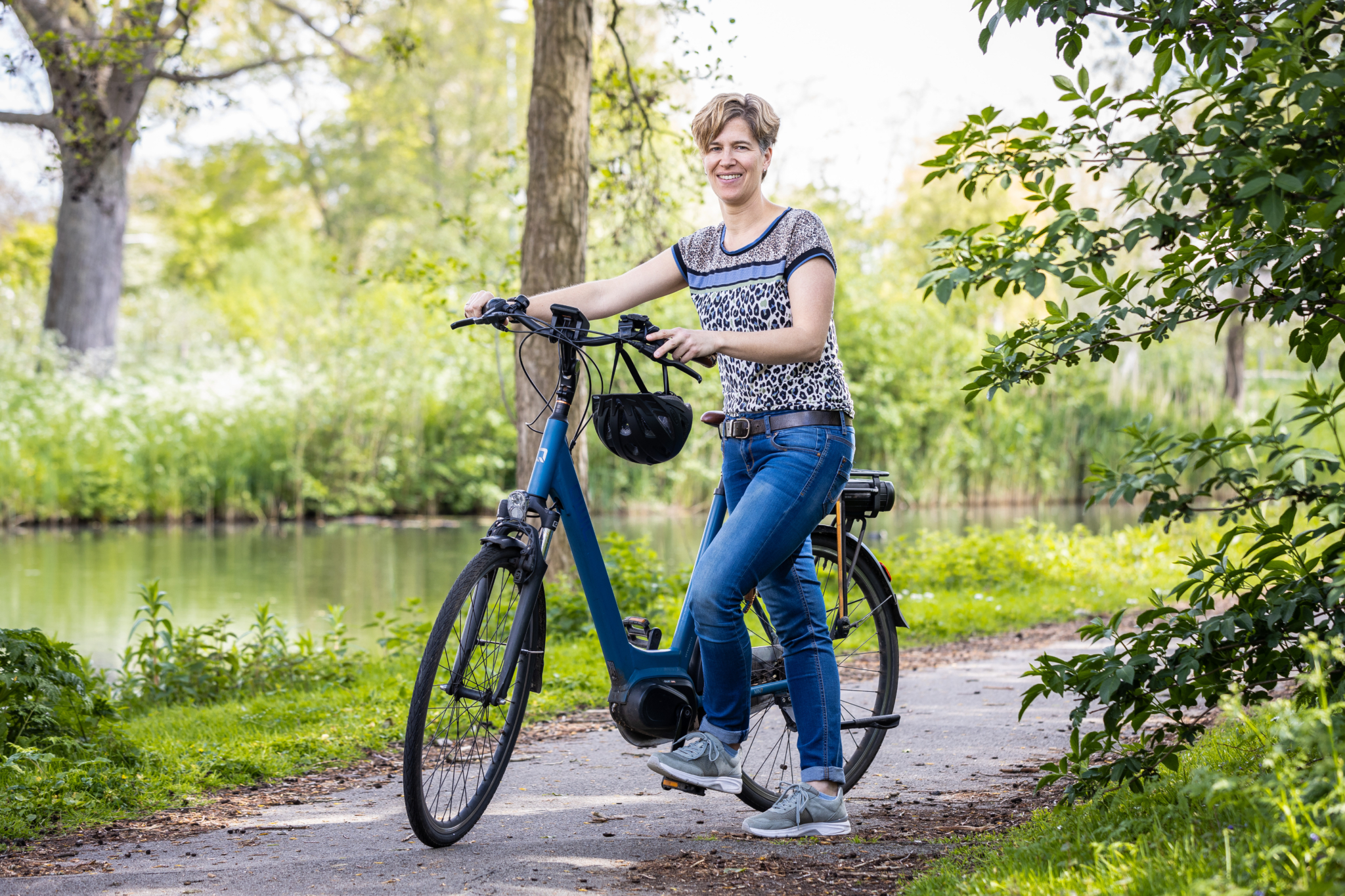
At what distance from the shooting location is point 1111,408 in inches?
820

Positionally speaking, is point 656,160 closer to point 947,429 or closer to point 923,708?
point 923,708

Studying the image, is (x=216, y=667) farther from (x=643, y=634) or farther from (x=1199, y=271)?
(x=1199, y=271)

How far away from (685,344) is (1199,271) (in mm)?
1269

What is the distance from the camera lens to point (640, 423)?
320 cm

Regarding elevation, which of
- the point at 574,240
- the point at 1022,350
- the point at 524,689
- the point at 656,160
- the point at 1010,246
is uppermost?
the point at 656,160

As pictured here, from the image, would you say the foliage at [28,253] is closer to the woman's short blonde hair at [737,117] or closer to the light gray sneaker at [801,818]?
the woman's short blonde hair at [737,117]

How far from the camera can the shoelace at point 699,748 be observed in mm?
3197

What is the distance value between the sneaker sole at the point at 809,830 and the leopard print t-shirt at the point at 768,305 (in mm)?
1107

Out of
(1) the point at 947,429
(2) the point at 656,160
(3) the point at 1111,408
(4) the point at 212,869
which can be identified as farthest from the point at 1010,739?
(3) the point at 1111,408

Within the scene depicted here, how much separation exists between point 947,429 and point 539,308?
17691 millimetres

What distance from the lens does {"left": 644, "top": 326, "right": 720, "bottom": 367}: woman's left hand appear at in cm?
283

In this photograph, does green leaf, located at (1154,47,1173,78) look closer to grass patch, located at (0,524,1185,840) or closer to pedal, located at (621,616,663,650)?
pedal, located at (621,616,663,650)

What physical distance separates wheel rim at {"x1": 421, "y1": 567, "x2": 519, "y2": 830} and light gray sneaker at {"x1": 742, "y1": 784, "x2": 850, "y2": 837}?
2.46ft

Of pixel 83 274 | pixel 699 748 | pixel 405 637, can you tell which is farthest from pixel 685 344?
pixel 83 274
